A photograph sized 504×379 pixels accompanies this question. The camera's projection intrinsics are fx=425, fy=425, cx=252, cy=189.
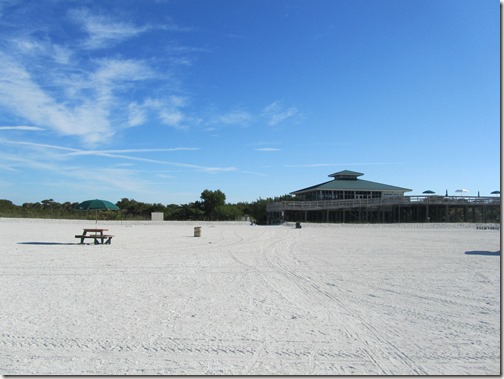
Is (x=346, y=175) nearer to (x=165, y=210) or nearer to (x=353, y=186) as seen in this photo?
(x=353, y=186)

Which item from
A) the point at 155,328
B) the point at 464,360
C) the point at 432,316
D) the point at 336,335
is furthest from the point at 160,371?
the point at 432,316

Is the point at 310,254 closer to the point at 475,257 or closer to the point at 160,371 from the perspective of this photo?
the point at 475,257

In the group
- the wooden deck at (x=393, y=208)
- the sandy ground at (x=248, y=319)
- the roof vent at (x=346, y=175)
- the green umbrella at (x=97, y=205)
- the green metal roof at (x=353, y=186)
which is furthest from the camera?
the roof vent at (x=346, y=175)

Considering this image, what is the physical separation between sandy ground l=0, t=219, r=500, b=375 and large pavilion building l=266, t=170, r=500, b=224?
30.0 m

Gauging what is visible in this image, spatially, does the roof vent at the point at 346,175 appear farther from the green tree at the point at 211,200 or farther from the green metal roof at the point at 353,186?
the green tree at the point at 211,200

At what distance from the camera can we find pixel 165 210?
54625mm

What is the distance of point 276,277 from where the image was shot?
348 inches

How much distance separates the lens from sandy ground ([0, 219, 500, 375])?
4.11m

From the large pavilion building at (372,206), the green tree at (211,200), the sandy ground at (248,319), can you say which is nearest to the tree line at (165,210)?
the green tree at (211,200)

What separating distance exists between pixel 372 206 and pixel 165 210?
26460 mm

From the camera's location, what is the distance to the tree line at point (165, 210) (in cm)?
4297

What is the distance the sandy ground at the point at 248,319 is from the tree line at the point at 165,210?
34846 mm

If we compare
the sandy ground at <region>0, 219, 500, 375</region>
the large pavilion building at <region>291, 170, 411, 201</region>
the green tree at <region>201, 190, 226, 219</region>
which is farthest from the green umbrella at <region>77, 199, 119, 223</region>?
the large pavilion building at <region>291, 170, 411, 201</region>

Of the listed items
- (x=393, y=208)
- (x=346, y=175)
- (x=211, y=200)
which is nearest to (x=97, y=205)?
(x=393, y=208)
